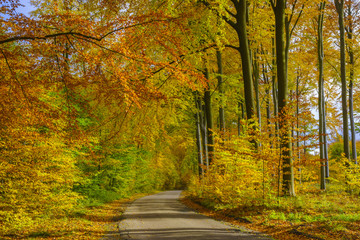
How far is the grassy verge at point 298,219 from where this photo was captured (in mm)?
6266

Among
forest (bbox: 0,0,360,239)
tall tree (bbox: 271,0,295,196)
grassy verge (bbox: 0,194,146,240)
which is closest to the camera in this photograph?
forest (bbox: 0,0,360,239)

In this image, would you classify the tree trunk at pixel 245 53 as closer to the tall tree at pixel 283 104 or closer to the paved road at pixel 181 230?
the tall tree at pixel 283 104

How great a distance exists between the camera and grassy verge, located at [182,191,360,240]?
6266mm

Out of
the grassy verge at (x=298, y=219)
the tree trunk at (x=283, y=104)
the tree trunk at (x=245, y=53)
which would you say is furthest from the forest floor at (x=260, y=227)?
the tree trunk at (x=245, y=53)

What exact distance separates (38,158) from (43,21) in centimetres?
486

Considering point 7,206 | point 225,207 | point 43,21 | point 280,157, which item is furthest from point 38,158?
point 280,157

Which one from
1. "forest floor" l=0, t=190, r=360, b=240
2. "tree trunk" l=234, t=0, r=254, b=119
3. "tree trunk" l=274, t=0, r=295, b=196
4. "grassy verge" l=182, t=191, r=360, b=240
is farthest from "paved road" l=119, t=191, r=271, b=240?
"tree trunk" l=234, t=0, r=254, b=119

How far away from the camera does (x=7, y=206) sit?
789 centimetres

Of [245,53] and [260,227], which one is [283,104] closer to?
[245,53]

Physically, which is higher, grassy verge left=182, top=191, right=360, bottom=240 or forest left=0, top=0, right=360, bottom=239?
forest left=0, top=0, right=360, bottom=239

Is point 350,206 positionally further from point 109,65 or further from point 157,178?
point 157,178

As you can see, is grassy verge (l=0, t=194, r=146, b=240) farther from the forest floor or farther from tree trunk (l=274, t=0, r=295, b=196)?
→ tree trunk (l=274, t=0, r=295, b=196)

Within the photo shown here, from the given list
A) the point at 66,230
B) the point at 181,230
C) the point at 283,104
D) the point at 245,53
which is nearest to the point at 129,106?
the point at 181,230

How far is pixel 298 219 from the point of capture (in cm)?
757
